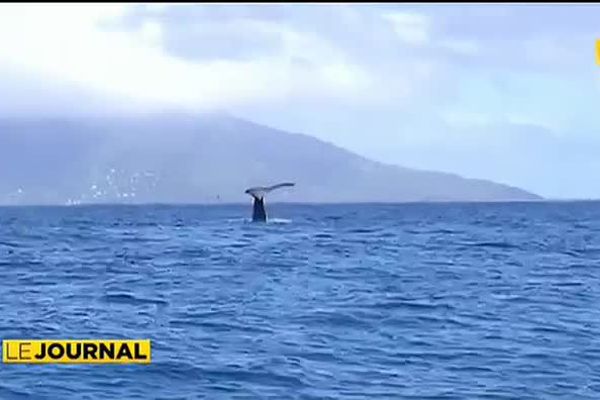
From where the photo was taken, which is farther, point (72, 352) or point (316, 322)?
point (316, 322)

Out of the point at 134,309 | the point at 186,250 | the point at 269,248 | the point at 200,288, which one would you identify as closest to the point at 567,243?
the point at 269,248

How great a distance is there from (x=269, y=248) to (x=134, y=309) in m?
30.2

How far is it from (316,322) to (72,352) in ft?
29.2

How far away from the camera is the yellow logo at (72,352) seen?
1889 centimetres

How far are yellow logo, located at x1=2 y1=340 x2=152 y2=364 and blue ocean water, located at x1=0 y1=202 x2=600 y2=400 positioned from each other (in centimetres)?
30

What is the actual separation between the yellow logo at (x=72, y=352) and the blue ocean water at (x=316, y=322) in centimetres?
30

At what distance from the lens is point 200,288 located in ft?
124

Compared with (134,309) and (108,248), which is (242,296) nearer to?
(134,309)

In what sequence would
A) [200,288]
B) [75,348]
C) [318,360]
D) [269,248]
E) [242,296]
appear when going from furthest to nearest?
1. [269,248]
2. [200,288]
3. [242,296]
4. [318,360]
5. [75,348]

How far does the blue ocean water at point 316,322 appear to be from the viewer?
65.5 ft

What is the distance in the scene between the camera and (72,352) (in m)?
21.1

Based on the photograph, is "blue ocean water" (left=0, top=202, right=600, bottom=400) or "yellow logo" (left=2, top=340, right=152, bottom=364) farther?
"blue ocean water" (left=0, top=202, right=600, bottom=400)

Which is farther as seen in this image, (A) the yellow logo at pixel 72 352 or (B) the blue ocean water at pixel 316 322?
(B) the blue ocean water at pixel 316 322

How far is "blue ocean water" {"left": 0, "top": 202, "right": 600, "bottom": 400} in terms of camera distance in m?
20.0
